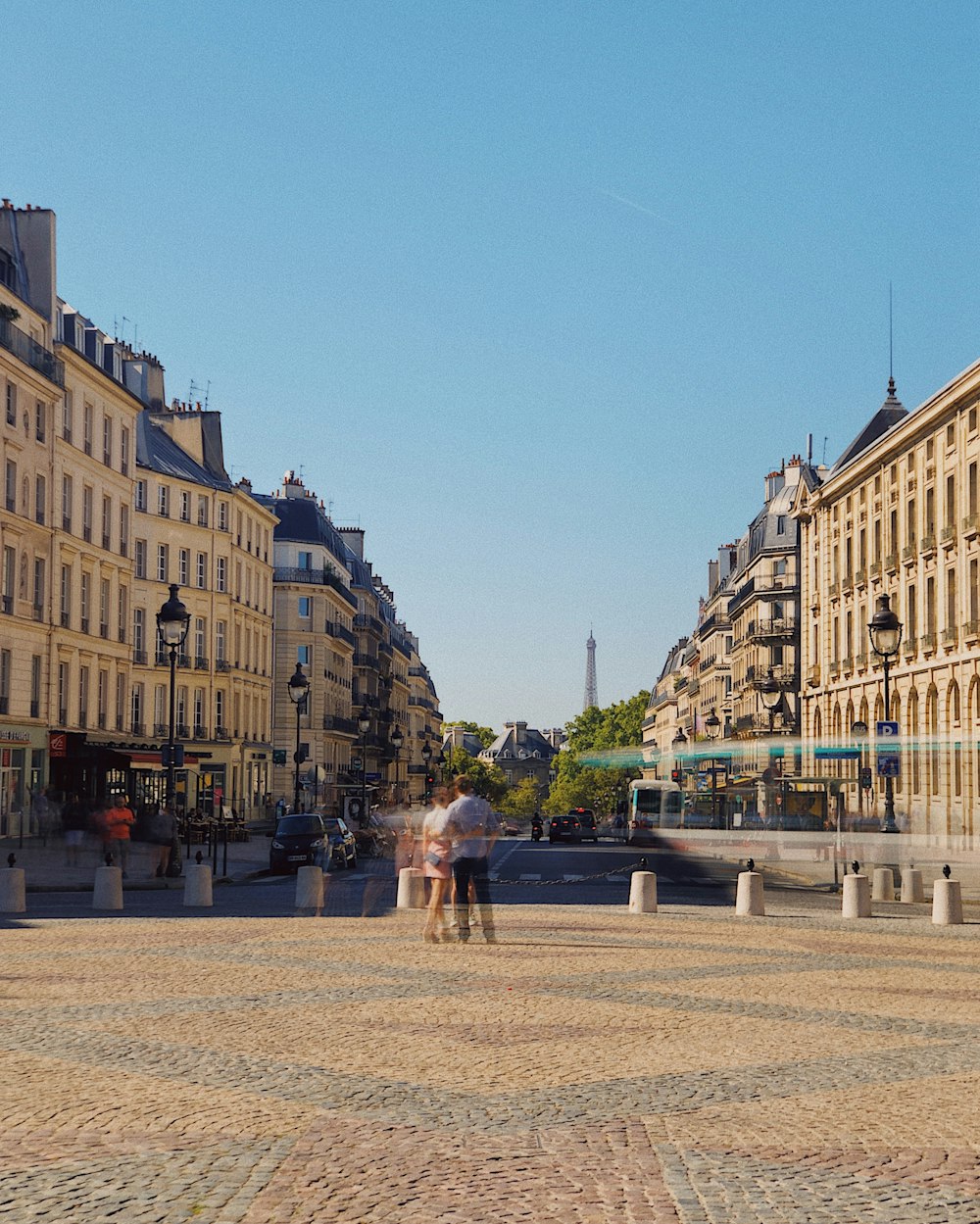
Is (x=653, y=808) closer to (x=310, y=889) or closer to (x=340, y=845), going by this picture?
(x=340, y=845)

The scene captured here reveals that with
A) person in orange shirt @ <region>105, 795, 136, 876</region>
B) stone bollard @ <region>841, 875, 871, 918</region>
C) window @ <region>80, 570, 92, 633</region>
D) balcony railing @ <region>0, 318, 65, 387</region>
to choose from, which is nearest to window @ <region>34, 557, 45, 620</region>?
window @ <region>80, 570, 92, 633</region>

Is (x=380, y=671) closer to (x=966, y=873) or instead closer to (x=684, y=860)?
(x=684, y=860)

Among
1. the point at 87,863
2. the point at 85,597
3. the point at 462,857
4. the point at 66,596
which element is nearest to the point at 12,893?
the point at 462,857

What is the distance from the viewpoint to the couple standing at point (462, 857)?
19.4m

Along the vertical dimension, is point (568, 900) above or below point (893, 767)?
below

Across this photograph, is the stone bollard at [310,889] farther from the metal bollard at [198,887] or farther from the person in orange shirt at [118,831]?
the person in orange shirt at [118,831]

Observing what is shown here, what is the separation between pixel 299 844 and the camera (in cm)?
A: 3922

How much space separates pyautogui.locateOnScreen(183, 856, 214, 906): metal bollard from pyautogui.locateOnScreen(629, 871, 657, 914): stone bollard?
6.44 meters

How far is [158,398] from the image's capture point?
265 ft

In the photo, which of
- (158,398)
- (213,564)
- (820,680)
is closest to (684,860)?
(820,680)

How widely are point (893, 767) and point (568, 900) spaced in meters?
A: 8.94

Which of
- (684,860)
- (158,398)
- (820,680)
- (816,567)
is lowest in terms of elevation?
(684,860)

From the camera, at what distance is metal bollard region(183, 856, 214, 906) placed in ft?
83.7

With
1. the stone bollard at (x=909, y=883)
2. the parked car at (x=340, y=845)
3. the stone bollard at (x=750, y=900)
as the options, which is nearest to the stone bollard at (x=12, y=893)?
the stone bollard at (x=750, y=900)
